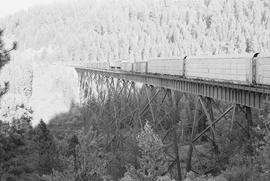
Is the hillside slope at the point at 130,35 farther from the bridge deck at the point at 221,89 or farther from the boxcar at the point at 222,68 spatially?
the boxcar at the point at 222,68

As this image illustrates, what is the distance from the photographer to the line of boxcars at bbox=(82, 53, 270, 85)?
10055 millimetres

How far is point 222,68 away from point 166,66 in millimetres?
5377

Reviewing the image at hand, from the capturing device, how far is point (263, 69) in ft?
32.5

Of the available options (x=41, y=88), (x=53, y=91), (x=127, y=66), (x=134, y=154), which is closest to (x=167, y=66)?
(x=134, y=154)

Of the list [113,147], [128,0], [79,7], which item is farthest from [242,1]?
[113,147]

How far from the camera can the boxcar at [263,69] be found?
9.71 m

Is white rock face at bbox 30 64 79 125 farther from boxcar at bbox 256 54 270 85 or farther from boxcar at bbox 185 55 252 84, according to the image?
boxcar at bbox 256 54 270 85

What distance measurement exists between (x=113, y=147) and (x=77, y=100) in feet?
98.3

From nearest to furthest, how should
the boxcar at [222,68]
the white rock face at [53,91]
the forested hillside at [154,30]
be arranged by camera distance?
the boxcar at [222,68], the white rock face at [53,91], the forested hillside at [154,30]

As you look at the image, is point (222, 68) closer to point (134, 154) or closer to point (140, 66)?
point (140, 66)

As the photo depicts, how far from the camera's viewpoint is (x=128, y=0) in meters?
132

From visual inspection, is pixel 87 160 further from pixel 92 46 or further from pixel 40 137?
pixel 92 46

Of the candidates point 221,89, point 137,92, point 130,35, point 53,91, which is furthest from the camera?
point 130,35

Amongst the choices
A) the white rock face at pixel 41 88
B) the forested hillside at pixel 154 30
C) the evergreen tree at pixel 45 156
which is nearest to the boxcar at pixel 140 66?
the evergreen tree at pixel 45 156
